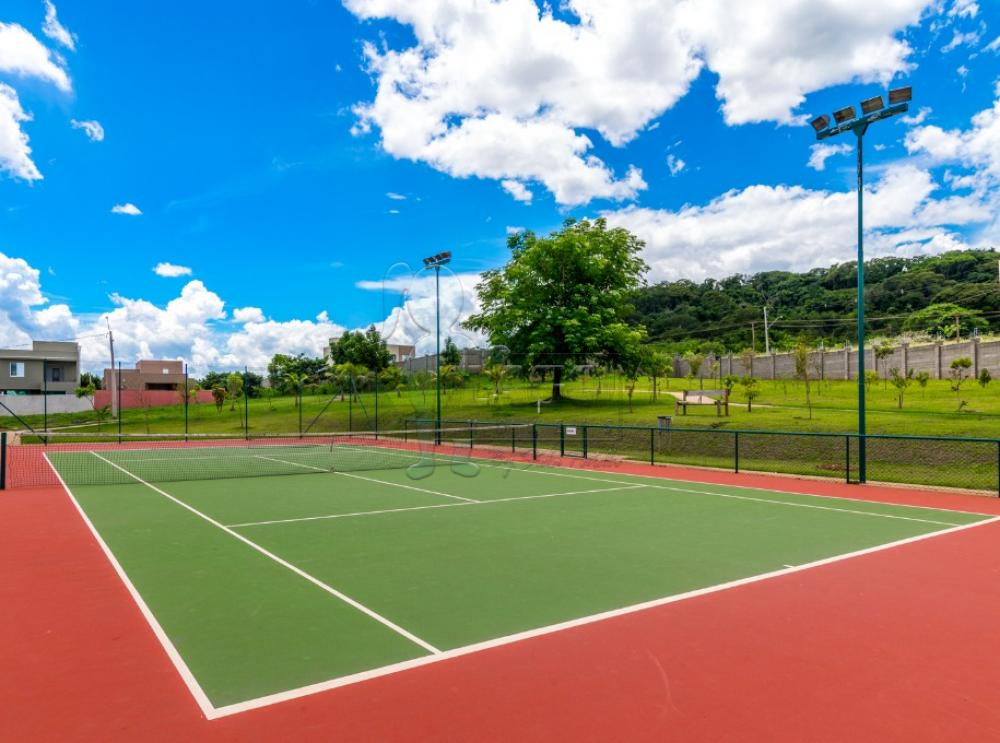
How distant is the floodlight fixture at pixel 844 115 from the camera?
15695 millimetres

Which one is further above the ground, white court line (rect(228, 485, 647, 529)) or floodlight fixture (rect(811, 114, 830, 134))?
floodlight fixture (rect(811, 114, 830, 134))

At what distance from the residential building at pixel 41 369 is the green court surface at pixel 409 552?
53757 mm

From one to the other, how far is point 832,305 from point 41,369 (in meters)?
89.8

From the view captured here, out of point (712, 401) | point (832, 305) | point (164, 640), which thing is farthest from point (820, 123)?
point (832, 305)

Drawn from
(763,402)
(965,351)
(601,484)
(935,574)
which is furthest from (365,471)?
(965,351)

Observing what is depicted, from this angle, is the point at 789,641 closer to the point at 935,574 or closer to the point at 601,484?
the point at 935,574

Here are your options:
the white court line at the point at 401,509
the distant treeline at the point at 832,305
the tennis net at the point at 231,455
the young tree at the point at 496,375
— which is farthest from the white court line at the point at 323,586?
the distant treeline at the point at 832,305

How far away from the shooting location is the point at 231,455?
26062mm

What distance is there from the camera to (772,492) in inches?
584

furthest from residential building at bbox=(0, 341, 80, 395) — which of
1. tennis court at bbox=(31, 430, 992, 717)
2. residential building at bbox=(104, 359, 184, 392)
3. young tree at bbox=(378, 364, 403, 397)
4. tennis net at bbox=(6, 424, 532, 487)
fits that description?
tennis court at bbox=(31, 430, 992, 717)

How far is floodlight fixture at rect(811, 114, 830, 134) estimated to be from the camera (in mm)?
16438

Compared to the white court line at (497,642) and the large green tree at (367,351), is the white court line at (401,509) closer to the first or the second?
the white court line at (497,642)

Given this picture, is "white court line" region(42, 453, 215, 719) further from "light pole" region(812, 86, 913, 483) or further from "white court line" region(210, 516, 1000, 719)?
"light pole" region(812, 86, 913, 483)

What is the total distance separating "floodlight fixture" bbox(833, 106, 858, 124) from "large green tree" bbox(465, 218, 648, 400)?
20684mm
